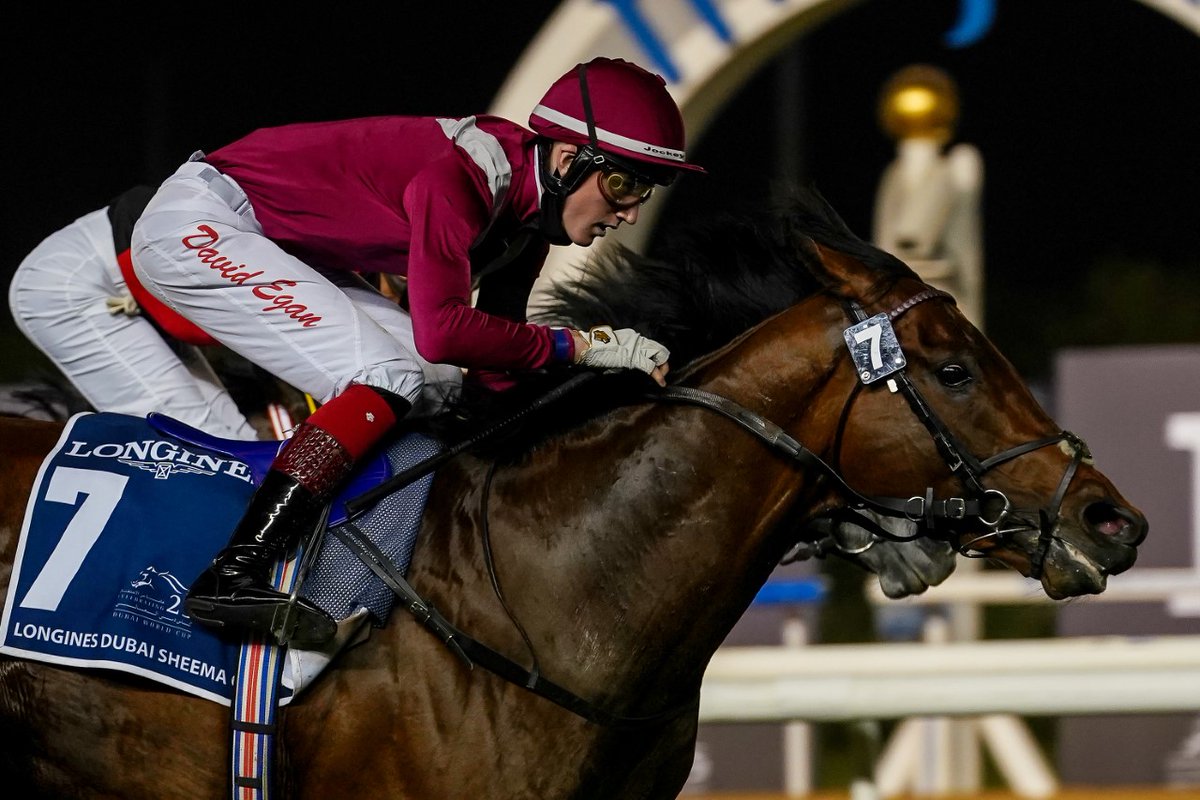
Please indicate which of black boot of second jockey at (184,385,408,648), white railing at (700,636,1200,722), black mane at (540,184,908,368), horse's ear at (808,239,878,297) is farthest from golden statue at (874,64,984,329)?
black boot of second jockey at (184,385,408,648)

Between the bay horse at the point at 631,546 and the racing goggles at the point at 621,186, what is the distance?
0.30 meters

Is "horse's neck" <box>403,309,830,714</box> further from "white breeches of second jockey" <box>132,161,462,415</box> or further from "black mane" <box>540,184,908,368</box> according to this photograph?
"white breeches of second jockey" <box>132,161,462,415</box>

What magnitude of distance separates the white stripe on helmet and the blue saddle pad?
Result: 667 mm

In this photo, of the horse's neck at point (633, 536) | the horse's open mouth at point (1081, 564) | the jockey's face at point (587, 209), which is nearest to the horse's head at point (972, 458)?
the horse's open mouth at point (1081, 564)

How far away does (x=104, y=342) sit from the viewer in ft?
12.3

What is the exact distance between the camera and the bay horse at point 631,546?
282 cm

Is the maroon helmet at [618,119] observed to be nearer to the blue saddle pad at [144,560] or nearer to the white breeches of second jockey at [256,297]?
the white breeches of second jockey at [256,297]

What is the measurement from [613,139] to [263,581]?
980 millimetres

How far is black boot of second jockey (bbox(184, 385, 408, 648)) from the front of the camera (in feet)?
9.10

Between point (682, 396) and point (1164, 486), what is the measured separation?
2613 millimetres

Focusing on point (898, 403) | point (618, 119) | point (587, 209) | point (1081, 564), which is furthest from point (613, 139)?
point (1081, 564)

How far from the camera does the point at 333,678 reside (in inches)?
112

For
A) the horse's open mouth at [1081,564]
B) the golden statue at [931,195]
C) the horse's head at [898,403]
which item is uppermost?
the golden statue at [931,195]

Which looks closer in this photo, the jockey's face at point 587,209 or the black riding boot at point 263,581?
the black riding boot at point 263,581
